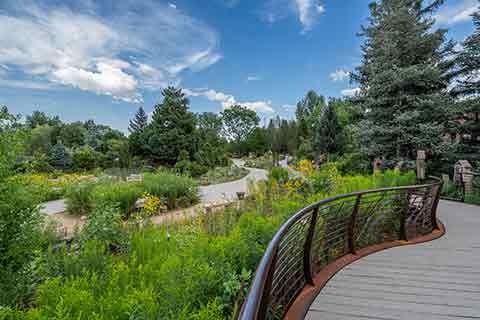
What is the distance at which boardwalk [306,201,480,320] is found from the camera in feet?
6.73

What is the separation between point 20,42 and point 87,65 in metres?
5.71

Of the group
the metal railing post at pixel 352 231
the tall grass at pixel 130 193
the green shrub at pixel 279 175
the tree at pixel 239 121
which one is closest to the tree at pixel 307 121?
the tree at pixel 239 121

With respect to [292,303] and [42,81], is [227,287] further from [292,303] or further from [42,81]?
[42,81]

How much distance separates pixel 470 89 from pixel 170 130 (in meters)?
19.4

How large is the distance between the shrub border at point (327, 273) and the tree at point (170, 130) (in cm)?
2006

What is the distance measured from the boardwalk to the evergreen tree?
9.32 metres

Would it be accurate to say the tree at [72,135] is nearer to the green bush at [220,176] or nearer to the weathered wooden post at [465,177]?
the green bush at [220,176]

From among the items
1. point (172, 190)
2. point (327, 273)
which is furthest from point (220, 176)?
point (327, 273)

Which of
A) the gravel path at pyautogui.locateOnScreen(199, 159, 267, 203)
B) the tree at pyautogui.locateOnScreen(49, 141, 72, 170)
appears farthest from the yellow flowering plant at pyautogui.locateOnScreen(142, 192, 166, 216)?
the tree at pyautogui.locateOnScreen(49, 141, 72, 170)

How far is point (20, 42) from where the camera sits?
6117mm

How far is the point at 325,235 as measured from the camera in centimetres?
297

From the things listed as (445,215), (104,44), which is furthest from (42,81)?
(445,215)

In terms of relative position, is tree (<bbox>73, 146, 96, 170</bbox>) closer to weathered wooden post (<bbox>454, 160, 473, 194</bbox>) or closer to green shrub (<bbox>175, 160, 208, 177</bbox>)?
green shrub (<bbox>175, 160, 208, 177</bbox>)

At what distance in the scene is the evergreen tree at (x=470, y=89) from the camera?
10.4 m
